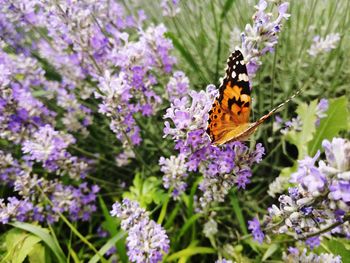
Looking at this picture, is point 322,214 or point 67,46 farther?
point 67,46

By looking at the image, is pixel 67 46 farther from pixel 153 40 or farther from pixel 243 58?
pixel 243 58

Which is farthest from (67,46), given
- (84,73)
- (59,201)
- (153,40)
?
(59,201)

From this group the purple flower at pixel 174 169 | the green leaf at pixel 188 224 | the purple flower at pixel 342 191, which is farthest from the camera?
the green leaf at pixel 188 224

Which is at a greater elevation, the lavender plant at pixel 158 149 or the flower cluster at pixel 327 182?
the lavender plant at pixel 158 149

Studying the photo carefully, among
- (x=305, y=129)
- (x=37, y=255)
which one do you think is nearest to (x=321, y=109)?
(x=305, y=129)

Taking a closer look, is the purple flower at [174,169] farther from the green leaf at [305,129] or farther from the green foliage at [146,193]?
the green leaf at [305,129]

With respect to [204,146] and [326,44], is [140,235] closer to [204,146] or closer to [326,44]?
[204,146]

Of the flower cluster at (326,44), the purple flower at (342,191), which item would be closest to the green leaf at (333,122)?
the flower cluster at (326,44)
